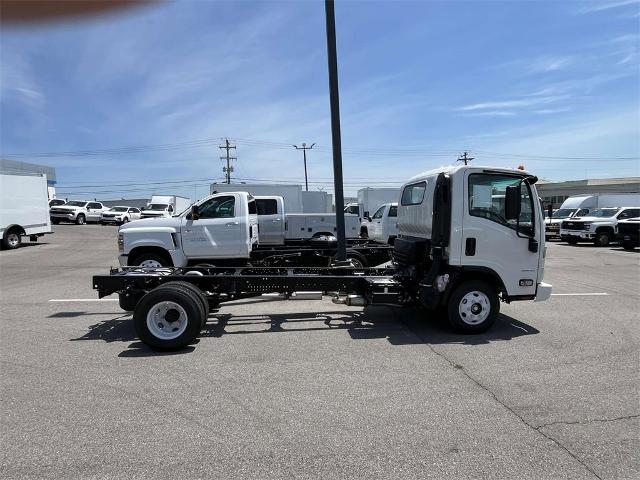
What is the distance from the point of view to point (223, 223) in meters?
9.44

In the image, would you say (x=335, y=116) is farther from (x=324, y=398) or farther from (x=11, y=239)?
(x=11, y=239)


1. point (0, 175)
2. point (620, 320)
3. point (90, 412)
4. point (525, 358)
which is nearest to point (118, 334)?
point (90, 412)

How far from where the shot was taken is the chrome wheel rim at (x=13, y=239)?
63.9 ft

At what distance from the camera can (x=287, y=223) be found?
1492 cm

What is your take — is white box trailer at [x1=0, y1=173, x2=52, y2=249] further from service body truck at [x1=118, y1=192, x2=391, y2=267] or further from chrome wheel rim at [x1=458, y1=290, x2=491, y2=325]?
chrome wheel rim at [x1=458, y1=290, x2=491, y2=325]

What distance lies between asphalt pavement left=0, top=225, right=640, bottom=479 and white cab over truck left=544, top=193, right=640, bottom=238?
2287cm

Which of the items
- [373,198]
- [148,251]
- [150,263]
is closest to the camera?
[150,263]

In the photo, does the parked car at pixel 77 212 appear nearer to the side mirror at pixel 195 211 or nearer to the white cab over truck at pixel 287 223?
the white cab over truck at pixel 287 223

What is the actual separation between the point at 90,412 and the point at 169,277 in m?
2.65

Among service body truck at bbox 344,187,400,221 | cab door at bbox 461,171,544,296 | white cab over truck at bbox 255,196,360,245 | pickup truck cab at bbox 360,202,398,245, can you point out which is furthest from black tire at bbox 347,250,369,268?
service body truck at bbox 344,187,400,221

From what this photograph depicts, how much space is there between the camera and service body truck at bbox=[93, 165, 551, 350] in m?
5.98

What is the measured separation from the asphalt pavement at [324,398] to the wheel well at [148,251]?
186cm

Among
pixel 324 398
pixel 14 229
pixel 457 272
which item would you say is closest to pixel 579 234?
pixel 457 272

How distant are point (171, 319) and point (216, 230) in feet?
12.9
